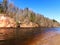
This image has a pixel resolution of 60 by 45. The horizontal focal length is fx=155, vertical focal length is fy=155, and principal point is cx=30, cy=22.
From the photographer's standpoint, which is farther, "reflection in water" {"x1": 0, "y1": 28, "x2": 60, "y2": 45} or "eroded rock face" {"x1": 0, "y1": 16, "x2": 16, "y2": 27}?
"eroded rock face" {"x1": 0, "y1": 16, "x2": 16, "y2": 27}

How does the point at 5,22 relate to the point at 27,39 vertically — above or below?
above

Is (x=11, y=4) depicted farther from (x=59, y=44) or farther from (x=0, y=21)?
(x=59, y=44)

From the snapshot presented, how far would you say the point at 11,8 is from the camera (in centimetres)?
19562

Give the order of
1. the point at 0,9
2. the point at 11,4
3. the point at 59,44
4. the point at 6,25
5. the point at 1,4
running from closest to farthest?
the point at 59,44
the point at 6,25
the point at 0,9
the point at 1,4
the point at 11,4

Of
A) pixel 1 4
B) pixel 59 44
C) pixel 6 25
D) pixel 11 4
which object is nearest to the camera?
pixel 59 44

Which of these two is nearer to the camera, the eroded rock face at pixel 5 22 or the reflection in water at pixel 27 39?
the reflection in water at pixel 27 39

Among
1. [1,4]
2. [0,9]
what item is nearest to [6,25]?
[0,9]

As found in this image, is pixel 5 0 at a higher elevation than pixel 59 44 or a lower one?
higher

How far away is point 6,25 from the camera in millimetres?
139875

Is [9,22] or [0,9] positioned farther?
[0,9]

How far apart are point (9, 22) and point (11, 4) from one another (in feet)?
185

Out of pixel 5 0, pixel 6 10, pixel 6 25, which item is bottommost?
pixel 6 25

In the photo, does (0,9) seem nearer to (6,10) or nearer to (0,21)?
(6,10)

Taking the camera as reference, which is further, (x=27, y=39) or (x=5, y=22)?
(x=5, y=22)
